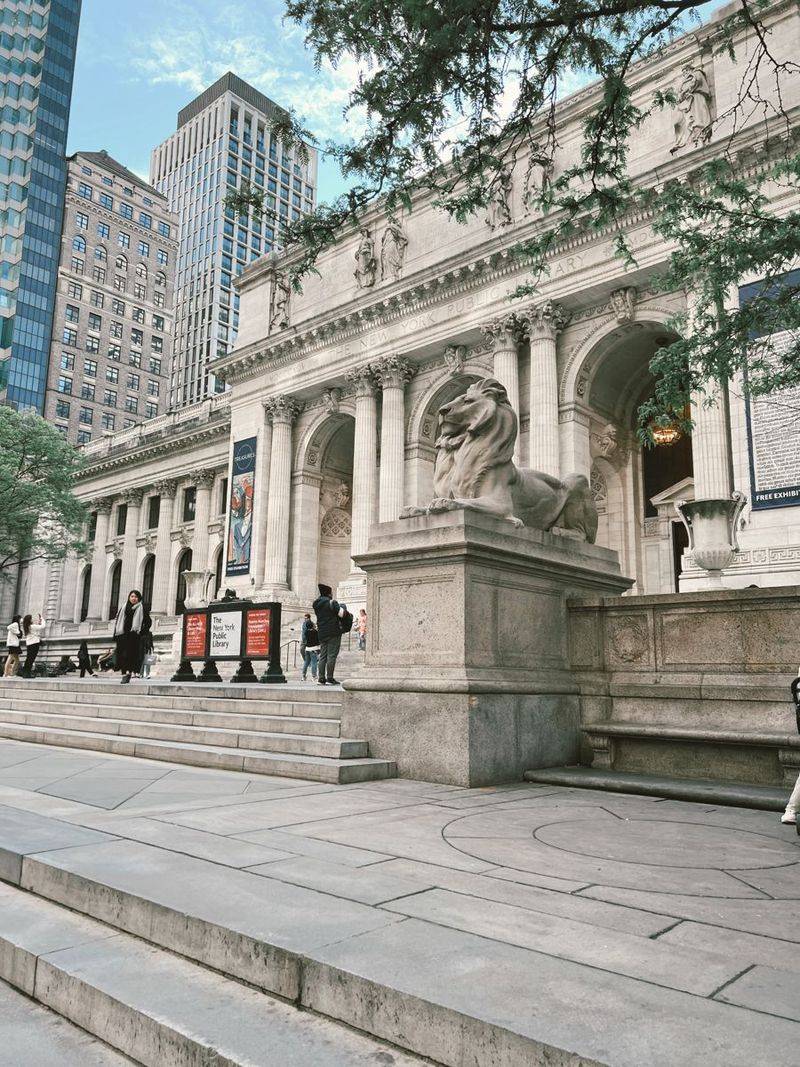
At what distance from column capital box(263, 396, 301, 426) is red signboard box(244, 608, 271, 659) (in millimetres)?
21140

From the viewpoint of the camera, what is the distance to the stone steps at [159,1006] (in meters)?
2.25

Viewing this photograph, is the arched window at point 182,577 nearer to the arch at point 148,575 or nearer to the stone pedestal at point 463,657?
the arch at point 148,575

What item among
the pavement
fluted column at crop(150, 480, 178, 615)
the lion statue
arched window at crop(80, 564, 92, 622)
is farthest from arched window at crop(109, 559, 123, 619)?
the pavement

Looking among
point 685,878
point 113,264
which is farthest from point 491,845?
point 113,264

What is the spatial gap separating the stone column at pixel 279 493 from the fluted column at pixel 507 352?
37.5ft

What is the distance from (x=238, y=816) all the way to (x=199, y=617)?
12360mm

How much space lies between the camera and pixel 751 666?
281 inches

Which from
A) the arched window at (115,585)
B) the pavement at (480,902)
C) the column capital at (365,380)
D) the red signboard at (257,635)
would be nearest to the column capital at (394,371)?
the column capital at (365,380)

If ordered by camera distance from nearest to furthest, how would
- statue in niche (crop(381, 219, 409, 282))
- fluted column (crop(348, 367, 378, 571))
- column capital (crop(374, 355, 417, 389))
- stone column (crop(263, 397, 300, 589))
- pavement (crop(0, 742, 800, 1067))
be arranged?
1. pavement (crop(0, 742, 800, 1067))
2. fluted column (crop(348, 367, 378, 571))
3. column capital (crop(374, 355, 417, 389))
4. statue in niche (crop(381, 219, 409, 282))
5. stone column (crop(263, 397, 300, 589))

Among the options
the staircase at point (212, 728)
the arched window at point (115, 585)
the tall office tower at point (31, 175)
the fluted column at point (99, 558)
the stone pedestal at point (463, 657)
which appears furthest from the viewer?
the tall office tower at point (31, 175)

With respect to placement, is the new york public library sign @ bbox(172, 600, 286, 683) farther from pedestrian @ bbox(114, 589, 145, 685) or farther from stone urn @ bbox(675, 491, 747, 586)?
stone urn @ bbox(675, 491, 747, 586)

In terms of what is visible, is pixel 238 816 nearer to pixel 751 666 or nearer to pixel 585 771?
pixel 585 771

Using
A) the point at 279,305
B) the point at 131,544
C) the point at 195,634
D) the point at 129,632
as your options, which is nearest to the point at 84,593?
the point at 131,544

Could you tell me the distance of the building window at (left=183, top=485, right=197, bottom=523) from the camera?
49.0 m
